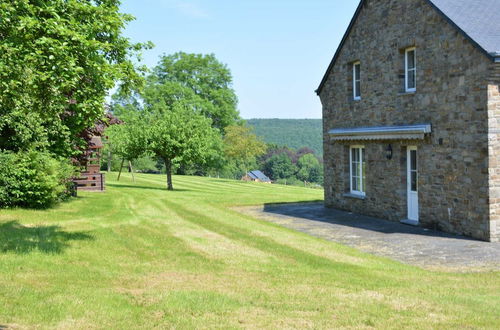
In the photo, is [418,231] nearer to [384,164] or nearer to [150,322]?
[384,164]

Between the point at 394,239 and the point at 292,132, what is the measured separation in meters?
149

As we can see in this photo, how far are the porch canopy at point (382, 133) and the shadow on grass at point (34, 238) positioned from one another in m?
9.51

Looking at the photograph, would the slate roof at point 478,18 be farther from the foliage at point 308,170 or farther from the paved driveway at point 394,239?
the foliage at point 308,170

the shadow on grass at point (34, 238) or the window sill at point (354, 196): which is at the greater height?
the window sill at point (354, 196)

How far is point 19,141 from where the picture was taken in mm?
16484

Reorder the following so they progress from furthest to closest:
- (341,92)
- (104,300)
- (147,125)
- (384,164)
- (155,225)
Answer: (147,125) → (341,92) → (384,164) → (155,225) → (104,300)

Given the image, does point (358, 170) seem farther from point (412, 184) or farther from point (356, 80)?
point (356, 80)

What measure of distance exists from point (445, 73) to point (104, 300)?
11293 millimetres

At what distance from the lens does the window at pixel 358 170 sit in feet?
61.8

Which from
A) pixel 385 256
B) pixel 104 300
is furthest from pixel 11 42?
pixel 385 256

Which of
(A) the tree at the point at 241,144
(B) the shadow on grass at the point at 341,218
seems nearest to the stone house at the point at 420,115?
(B) the shadow on grass at the point at 341,218

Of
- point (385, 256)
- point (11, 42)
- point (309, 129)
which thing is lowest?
point (385, 256)

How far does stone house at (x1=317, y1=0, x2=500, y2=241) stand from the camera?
13273mm

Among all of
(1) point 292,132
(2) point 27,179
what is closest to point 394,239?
(2) point 27,179
